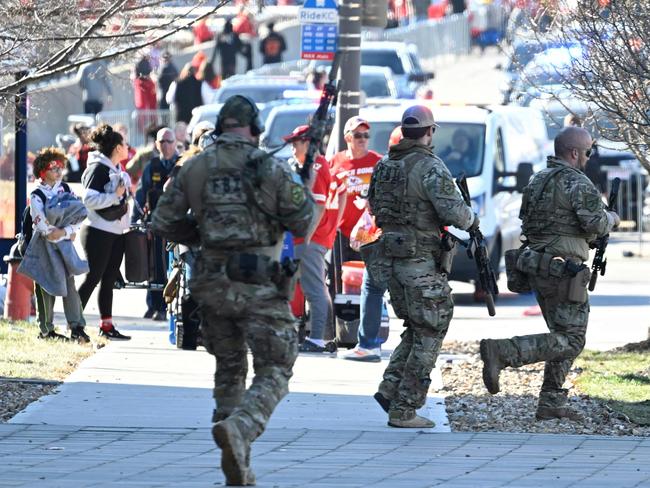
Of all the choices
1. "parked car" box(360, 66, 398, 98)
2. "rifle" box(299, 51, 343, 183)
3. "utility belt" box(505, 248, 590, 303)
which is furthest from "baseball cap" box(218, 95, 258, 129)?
"parked car" box(360, 66, 398, 98)

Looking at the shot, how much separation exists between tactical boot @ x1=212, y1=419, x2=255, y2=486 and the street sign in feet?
28.9

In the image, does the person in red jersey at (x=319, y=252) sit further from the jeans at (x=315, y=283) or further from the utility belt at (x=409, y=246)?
the utility belt at (x=409, y=246)

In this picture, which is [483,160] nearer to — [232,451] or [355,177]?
[355,177]

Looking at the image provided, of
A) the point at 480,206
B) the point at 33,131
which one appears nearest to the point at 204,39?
the point at 33,131

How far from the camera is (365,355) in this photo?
1252 centimetres

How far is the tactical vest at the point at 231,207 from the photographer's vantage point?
7.84 metres

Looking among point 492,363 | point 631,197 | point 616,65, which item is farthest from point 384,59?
point 492,363

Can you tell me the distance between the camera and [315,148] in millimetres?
8250

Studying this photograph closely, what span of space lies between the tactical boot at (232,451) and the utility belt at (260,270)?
70 cm

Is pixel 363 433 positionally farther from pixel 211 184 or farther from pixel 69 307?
pixel 69 307

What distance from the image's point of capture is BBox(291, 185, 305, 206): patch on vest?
25.6 ft

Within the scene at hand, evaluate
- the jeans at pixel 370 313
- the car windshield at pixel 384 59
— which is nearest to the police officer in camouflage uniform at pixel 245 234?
the jeans at pixel 370 313

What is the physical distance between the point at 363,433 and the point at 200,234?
6.64 feet

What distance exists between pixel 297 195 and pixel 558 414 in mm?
2934
